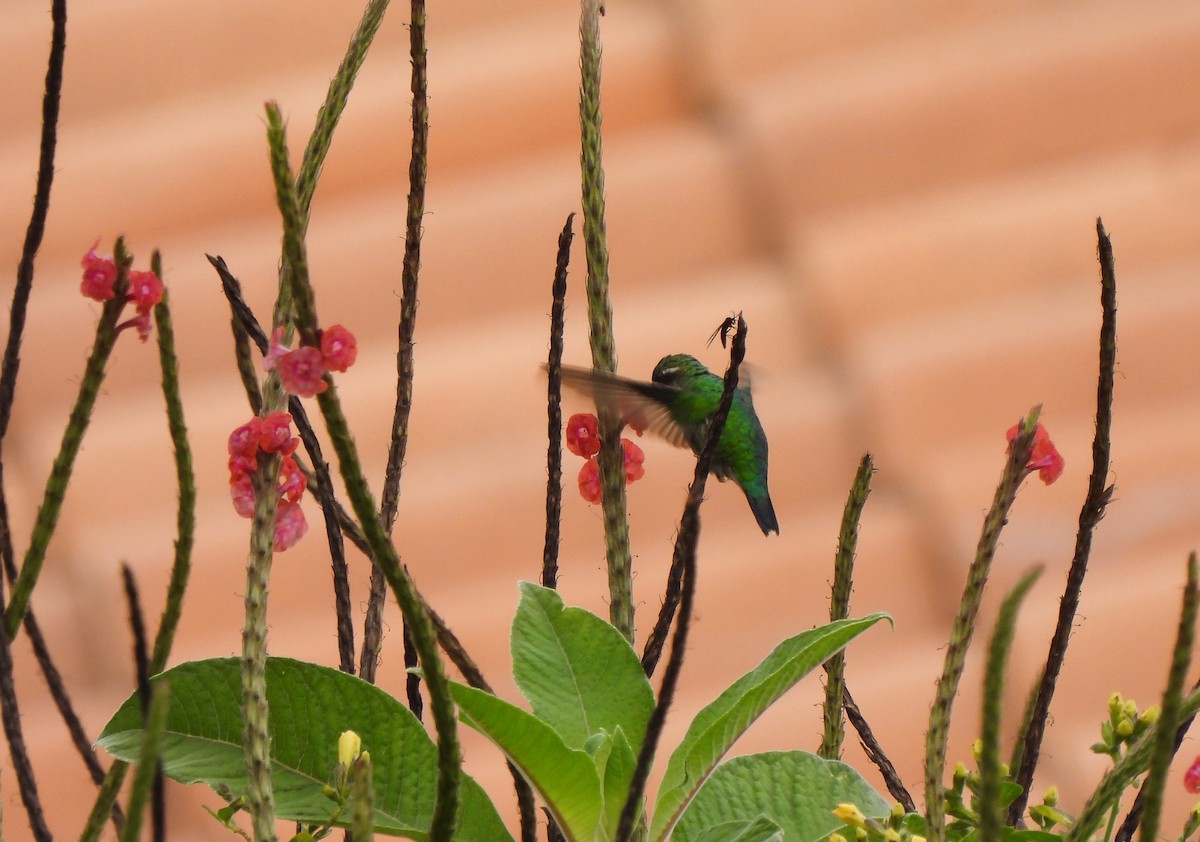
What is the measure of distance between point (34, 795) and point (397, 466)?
0.18 metres

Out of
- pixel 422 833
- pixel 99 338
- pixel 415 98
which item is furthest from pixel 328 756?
pixel 415 98

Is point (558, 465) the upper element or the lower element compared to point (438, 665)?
upper

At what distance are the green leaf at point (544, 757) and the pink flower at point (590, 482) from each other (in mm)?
201

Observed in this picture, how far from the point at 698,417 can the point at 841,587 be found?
2.17 ft

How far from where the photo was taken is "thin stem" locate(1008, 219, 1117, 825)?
43 centimetres

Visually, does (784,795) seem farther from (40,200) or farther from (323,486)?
(40,200)

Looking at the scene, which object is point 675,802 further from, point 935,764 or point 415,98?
point 415,98

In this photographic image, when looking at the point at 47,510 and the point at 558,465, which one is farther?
the point at 558,465

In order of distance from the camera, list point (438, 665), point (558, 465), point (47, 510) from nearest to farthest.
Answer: point (438, 665) < point (47, 510) < point (558, 465)

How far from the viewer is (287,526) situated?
1.57 feet

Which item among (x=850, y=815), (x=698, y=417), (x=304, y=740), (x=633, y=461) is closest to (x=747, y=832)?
(x=850, y=815)

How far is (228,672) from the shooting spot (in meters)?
0.45

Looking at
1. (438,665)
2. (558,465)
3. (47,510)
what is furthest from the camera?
(558,465)

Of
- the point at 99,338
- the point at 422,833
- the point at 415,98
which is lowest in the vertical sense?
the point at 422,833
